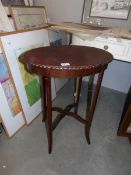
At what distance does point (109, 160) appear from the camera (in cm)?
118

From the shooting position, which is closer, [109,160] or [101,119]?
[109,160]

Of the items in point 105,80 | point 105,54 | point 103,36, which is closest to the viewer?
point 105,54

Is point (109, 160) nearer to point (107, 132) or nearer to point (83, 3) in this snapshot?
point (107, 132)

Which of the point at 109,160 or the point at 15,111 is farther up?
the point at 15,111

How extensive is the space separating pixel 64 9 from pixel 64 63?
1212mm

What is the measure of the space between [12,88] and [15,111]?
0.22 meters

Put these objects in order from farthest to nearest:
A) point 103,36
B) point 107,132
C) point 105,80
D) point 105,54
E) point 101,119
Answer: point 105,80 → point 101,119 → point 107,132 → point 103,36 → point 105,54

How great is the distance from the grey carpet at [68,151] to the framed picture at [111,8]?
108cm

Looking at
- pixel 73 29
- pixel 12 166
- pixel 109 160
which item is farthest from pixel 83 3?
pixel 12 166

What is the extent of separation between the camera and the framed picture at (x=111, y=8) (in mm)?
1408

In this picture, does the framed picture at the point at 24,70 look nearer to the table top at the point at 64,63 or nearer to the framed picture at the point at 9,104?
the framed picture at the point at 9,104

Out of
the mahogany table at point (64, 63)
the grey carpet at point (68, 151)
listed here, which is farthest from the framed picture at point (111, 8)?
the grey carpet at point (68, 151)

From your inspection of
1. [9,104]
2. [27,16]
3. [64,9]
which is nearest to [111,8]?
[64,9]

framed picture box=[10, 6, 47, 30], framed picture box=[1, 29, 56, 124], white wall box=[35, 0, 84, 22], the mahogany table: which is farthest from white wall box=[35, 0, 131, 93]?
the mahogany table
